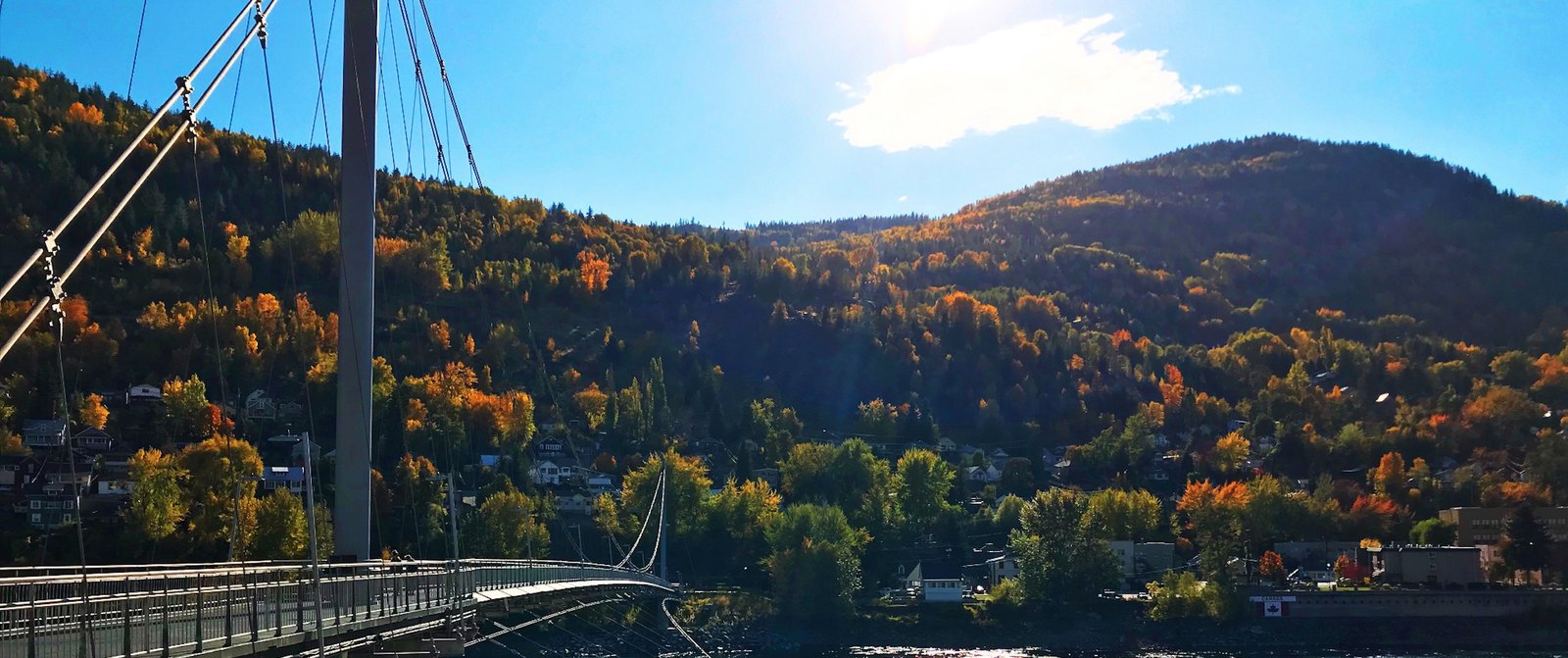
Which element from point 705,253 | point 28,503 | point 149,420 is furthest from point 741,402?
point 28,503

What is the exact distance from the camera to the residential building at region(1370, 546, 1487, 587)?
75812 millimetres

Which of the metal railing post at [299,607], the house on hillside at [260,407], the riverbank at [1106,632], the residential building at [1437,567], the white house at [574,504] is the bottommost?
the riverbank at [1106,632]

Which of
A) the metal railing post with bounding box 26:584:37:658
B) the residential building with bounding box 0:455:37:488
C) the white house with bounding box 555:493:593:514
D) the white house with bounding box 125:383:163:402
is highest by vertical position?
the white house with bounding box 125:383:163:402

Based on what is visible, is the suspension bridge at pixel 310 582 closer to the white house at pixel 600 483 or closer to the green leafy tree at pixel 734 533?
the green leafy tree at pixel 734 533

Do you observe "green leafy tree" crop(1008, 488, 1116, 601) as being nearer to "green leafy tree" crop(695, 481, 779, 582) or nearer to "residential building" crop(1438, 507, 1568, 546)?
"green leafy tree" crop(695, 481, 779, 582)

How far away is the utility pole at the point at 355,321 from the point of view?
64.6 feet

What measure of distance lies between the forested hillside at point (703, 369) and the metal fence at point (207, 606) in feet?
119

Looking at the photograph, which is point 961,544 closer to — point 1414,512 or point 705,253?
point 1414,512

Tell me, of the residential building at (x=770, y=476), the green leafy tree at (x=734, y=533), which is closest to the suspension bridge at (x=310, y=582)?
the green leafy tree at (x=734, y=533)

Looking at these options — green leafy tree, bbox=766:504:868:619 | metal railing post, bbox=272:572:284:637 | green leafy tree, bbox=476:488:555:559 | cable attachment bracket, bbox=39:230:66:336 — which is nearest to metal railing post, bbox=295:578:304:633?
metal railing post, bbox=272:572:284:637

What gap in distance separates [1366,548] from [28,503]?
74.6 meters

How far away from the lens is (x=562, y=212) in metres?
176

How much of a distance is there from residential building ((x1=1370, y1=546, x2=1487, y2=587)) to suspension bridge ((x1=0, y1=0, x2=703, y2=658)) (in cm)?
6067

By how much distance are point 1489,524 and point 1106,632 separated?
33847mm
